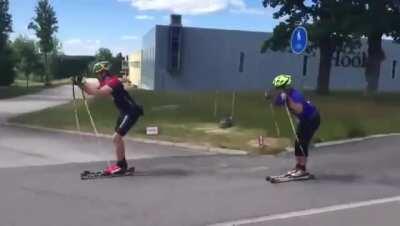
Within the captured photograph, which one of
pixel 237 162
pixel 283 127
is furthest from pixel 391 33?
pixel 237 162

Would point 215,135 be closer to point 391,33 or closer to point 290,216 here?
point 290,216

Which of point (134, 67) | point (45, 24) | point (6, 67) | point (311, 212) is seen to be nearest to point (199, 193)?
point (311, 212)

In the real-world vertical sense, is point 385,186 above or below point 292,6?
below

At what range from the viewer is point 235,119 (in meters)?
18.9

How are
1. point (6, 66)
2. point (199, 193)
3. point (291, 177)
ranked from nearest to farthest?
point (199, 193)
point (291, 177)
point (6, 66)

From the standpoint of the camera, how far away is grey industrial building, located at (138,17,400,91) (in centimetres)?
5047

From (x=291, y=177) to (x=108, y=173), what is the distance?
281cm

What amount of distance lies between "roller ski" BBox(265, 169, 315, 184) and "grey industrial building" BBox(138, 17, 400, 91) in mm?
38313

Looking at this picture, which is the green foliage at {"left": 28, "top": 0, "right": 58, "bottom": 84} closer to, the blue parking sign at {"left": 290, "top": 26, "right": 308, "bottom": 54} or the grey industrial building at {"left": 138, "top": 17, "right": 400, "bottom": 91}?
the grey industrial building at {"left": 138, "top": 17, "right": 400, "bottom": 91}

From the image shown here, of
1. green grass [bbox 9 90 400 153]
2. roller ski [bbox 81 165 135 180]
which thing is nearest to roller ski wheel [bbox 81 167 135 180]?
roller ski [bbox 81 165 135 180]

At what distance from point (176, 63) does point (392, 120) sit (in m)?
32.8

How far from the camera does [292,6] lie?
3073cm

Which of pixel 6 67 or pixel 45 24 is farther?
pixel 45 24

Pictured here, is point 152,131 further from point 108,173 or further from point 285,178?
point 285,178
